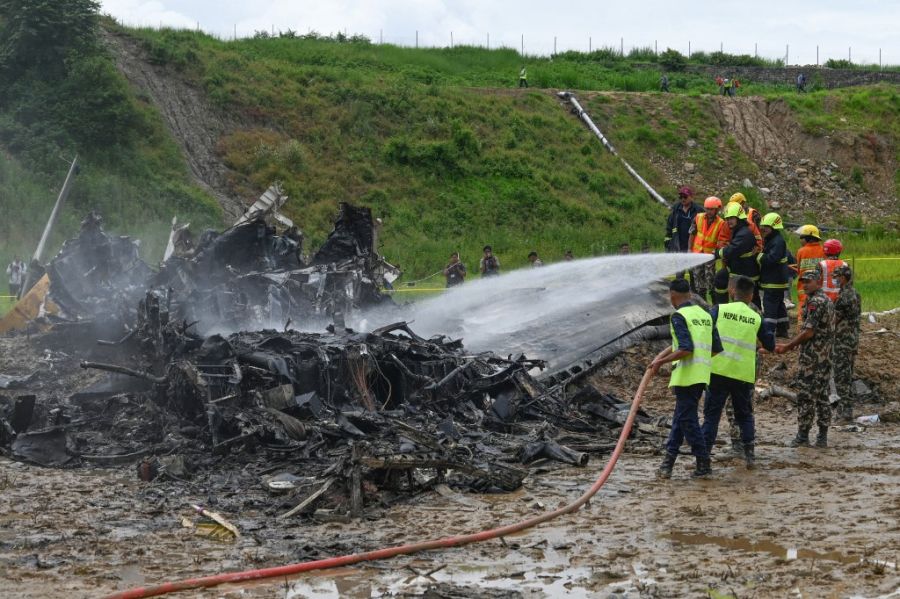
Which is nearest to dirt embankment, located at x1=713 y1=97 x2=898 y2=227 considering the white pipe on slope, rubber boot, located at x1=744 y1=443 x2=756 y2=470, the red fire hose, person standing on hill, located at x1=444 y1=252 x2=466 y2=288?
the white pipe on slope

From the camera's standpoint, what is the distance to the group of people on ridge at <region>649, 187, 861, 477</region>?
9.29 m

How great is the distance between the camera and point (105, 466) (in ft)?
33.6

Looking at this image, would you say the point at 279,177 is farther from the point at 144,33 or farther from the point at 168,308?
the point at 168,308

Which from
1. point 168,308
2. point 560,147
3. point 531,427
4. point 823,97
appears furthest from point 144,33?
point 531,427

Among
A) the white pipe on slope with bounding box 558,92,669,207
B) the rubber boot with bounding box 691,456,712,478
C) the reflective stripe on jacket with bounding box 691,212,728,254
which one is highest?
the white pipe on slope with bounding box 558,92,669,207

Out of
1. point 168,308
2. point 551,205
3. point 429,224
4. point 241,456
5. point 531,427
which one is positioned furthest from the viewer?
point 551,205

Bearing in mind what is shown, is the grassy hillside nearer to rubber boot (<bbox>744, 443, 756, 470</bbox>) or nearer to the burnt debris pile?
the burnt debris pile

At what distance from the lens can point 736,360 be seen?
31.0 feet

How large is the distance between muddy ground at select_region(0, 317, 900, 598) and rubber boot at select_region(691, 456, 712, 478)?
0.28 feet

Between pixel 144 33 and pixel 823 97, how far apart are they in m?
32.7

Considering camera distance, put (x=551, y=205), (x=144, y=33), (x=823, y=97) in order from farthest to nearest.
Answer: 1. (x=823, y=97)
2. (x=144, y=33)
3. (x=551, y=205)

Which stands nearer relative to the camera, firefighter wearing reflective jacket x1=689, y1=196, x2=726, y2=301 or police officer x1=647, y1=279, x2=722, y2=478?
police officer x1=647, y1=279, x2=722, y2=478

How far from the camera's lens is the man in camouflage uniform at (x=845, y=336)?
39.3ft

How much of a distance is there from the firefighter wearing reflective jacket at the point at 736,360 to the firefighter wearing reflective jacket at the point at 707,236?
16.5 ft
